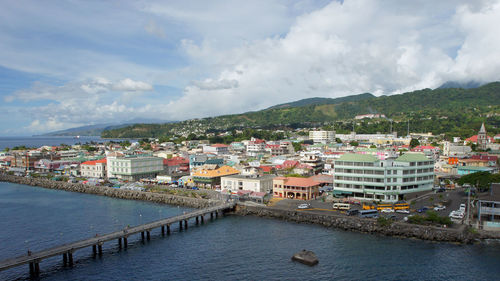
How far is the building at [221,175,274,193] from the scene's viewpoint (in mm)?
56275

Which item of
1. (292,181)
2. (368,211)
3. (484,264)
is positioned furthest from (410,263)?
(292,181)

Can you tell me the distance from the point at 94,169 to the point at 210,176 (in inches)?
1331

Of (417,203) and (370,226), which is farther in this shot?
(417,203)

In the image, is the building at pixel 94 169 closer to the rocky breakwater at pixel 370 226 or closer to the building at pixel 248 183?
the building at pixel 248 183

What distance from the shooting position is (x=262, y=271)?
95.8 ft

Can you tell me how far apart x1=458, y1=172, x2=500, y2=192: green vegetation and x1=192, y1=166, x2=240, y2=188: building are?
3786cm

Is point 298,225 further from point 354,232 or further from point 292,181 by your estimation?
point 292,181

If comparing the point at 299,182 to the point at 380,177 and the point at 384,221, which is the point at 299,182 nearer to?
the point at 380,177

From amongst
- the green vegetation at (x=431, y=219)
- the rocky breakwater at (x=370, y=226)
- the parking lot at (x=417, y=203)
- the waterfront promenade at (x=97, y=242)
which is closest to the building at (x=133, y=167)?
the waterfront promenade at (x=97, y=242)

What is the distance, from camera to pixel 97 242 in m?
33.8

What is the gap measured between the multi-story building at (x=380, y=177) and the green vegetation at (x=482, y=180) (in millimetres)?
→ 6669

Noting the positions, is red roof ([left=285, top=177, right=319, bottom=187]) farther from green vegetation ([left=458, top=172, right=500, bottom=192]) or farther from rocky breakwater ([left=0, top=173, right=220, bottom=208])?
green vegetation ([left=458, top=172, right=500, bottom=192])

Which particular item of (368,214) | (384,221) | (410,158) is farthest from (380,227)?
(410,158)

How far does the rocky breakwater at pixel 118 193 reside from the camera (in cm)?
5397
